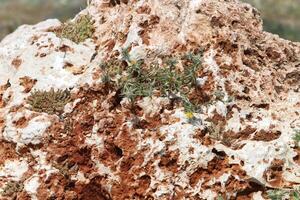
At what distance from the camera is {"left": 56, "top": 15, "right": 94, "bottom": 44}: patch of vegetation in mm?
10500

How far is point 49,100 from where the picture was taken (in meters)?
9.36

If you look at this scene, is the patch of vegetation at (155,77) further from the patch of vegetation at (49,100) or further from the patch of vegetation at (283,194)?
the patch of vegetation at (283,194)

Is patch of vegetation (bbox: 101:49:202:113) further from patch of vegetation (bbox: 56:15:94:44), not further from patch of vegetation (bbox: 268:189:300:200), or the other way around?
patch of vegetation (bbox: 268:189:300:200)

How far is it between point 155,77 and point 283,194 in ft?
8.00

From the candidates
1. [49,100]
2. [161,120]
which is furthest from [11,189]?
[161,120]

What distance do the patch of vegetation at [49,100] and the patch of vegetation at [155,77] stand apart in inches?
26.4

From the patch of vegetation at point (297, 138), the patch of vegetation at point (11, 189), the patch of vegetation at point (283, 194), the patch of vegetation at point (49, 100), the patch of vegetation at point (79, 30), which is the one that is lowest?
the patch of vegetation at point (11, 189)

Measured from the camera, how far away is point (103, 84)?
9.16 metres

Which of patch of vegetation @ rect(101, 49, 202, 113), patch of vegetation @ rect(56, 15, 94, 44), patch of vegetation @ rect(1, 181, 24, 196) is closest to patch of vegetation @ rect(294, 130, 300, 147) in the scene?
patch of vegetation @ rect(101, 49, 202, 113)

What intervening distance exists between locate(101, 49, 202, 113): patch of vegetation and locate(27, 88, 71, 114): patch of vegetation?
67cm

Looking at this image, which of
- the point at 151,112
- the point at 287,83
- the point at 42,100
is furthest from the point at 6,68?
the point at 287,83

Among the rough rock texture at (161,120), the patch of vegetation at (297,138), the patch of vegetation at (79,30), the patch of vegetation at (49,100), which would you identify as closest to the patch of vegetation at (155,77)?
the rough rock texture at (161,120)

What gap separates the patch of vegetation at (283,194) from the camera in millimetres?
7992

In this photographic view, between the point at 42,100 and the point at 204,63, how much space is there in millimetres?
2399
